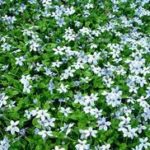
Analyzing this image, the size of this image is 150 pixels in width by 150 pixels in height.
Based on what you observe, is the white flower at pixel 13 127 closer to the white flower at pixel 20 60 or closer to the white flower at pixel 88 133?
the white flower at pixel 88 133

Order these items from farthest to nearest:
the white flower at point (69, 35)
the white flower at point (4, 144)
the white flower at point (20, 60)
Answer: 1. the white flower at point (69, 35)
2. the white flower at point (20, 60)
3. the white flower at point (4, 144)

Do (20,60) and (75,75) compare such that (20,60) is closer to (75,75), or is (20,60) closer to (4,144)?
(75,75)

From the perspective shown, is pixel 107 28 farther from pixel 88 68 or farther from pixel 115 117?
pixel 115 117

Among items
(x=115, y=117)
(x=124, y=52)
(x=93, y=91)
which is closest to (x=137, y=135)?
(x=115, y=117)

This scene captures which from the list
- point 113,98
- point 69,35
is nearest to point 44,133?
point 113,98

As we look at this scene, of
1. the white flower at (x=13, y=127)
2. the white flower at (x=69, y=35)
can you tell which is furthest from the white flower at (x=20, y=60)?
the white flower at (x=13, y=127)

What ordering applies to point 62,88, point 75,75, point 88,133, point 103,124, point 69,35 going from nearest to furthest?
point 88,133 → point 103,124 → point 62,88 → point 75,75 → point 69,35

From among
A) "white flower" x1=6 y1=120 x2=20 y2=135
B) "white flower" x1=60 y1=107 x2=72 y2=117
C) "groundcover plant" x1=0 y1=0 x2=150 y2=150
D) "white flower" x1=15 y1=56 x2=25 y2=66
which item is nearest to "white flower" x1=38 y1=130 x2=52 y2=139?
"groundcover plant" x1=0 y1=0 x2=150 y2=150

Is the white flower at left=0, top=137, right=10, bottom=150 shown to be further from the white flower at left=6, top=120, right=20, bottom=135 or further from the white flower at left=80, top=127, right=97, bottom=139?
the white flower at left=80, top=127, right=97, bottom=139
